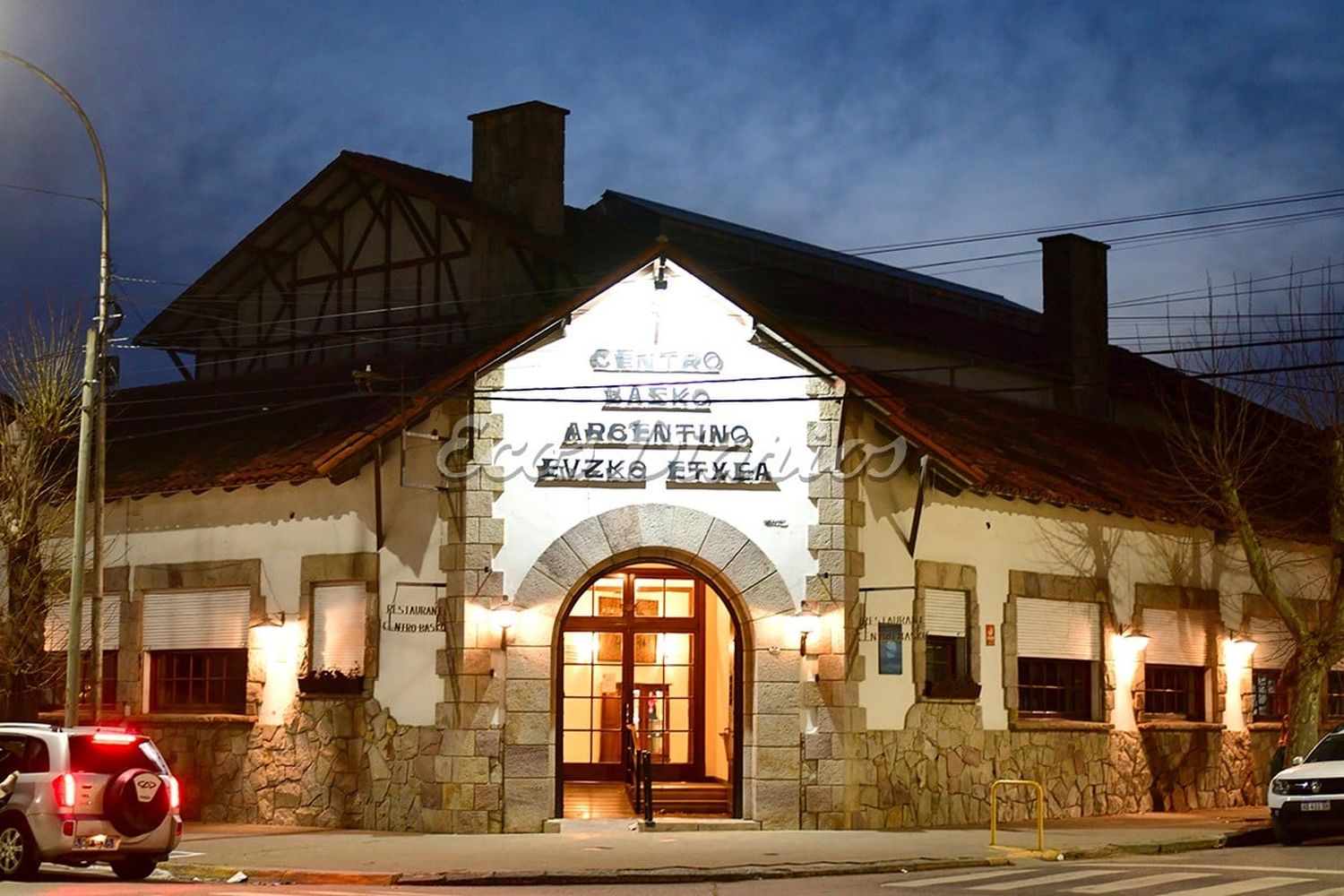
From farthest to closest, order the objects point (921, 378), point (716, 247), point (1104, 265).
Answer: point (716, 247) → point (1104, 265) → point (921, 378)

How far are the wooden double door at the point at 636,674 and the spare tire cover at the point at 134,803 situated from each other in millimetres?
7002

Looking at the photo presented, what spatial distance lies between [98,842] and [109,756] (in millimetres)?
845

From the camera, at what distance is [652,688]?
76.0ft

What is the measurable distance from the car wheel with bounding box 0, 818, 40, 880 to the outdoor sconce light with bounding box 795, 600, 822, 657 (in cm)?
928

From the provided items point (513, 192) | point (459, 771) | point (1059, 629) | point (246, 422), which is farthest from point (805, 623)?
point (513, 192)

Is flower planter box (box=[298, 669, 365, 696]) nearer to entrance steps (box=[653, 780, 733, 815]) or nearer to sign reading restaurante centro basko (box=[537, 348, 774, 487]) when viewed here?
sign reading restaurante centro basko (box=[537, 348, 774, 487])

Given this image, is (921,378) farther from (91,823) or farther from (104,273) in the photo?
(91,823)

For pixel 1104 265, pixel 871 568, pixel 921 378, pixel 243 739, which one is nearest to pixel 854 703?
pixel 871 568


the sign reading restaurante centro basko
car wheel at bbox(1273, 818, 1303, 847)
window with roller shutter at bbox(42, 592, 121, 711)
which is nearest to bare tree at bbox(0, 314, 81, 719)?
window with roller shutter at bbox(42, 592, 121, 711)

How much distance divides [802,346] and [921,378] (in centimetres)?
1046

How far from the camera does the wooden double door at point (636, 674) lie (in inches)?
894

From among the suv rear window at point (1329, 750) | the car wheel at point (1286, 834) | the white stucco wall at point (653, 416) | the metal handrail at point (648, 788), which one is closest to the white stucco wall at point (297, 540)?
the white stucco wall at point (653, 416)

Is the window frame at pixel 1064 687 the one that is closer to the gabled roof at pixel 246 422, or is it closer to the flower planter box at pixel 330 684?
the flower planter box at pixel 330 684

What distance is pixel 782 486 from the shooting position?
70.8 feet
